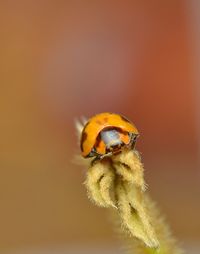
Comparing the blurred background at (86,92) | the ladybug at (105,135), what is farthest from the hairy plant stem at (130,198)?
the blurred background at (86,92)

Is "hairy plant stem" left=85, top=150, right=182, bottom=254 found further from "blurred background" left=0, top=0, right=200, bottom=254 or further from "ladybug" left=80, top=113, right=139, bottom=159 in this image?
"blurred background" left=0, top=0, right=200, bottom=254

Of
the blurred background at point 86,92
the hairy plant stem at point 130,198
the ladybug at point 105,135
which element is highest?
the blurred background at point 86,92

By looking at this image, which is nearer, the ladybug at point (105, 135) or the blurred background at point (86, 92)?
the ladybug at point (105, 135)

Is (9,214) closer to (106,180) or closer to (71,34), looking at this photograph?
(71,34)

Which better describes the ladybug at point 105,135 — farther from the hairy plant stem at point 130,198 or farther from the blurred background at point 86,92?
the blurred background at point 86,92

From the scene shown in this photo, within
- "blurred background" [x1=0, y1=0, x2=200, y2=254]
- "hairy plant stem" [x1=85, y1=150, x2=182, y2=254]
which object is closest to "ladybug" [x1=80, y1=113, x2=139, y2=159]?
"hairy plant stem" [x1=85, y1=150, x2=182, y2=254]
